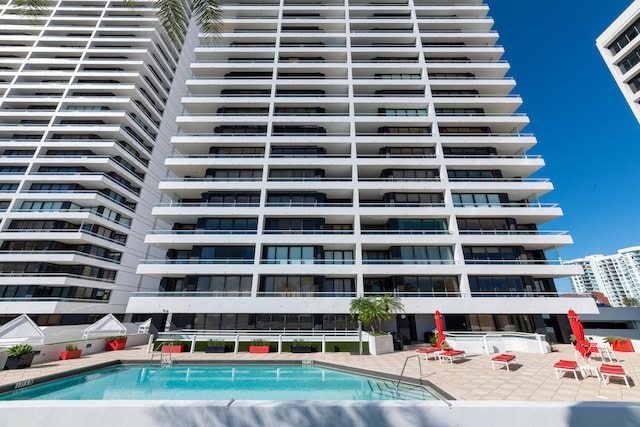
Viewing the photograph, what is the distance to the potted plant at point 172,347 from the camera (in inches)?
808

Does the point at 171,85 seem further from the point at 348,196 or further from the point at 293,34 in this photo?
the point at 348,196

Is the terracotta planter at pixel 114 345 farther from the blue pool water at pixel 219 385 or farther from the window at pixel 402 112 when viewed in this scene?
the window at pixel 402 112

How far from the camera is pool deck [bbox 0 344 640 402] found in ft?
32.8

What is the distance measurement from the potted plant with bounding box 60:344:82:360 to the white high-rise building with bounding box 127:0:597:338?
5314 mm

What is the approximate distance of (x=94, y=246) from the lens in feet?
119

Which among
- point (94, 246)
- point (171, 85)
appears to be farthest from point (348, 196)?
point (171, 85)

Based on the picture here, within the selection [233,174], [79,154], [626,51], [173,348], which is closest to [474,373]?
[173,348]

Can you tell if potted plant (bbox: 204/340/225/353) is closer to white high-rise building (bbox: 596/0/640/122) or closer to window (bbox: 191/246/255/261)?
window (bbox: 191/246/255/261)

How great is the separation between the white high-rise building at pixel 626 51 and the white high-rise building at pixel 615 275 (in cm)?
15686

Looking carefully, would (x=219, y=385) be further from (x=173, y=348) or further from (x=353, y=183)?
(x=353, y=183)

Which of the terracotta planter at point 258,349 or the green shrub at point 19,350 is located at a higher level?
the green shrub at point 19,350

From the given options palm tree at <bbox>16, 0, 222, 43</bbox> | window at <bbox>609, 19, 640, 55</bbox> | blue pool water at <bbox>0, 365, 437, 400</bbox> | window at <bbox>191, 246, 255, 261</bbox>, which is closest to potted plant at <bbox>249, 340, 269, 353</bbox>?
blue pool water at <bbox>0, 365, 437, 400</bbox>

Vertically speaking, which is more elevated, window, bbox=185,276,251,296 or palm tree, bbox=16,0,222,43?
palm tree, bbox=16,0,222,43

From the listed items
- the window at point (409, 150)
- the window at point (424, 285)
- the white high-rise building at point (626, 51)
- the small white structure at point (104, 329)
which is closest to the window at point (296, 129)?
the window at point (409, 150)
